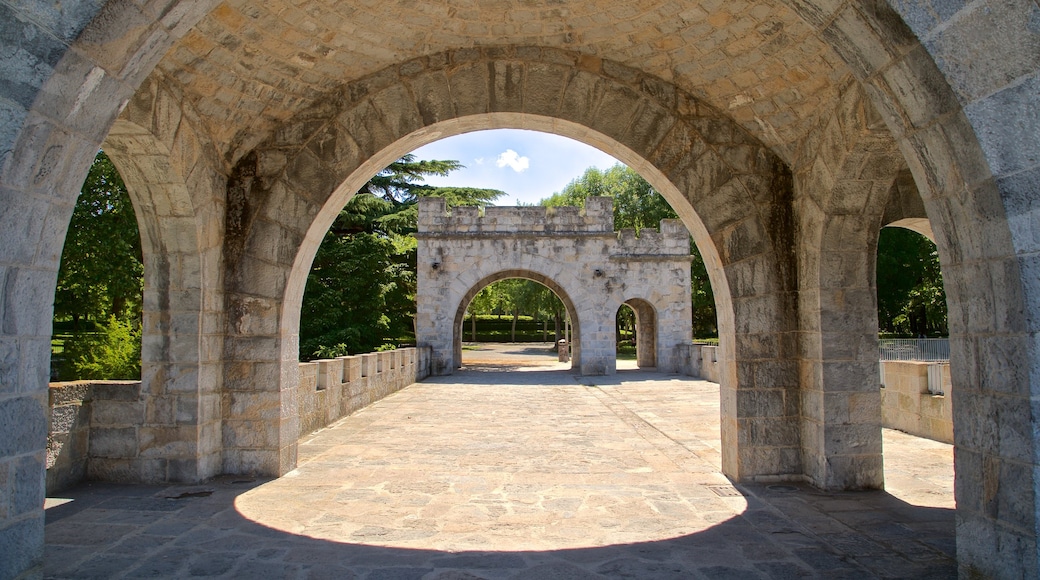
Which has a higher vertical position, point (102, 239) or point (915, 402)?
point (102, 239)

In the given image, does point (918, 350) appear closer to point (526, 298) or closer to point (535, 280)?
point (535, 280)

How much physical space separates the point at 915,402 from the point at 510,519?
5.44 metres

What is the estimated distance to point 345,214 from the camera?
18.7 meters

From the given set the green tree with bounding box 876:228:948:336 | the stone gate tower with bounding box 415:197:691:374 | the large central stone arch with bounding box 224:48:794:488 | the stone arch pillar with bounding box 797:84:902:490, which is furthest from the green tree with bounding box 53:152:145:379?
the green tree with bounding box 876:228:948:336

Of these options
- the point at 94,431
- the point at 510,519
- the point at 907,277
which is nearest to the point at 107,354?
the point at 94,431

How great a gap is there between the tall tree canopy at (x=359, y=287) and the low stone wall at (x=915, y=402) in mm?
11533

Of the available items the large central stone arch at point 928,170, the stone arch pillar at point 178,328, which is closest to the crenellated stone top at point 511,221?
the stone arch pillar at point 178,328

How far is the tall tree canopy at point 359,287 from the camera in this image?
15984 mm

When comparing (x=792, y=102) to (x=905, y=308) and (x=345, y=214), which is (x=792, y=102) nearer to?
(x=345, y=214)

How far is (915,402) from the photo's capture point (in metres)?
7.05

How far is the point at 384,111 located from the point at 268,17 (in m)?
1.17

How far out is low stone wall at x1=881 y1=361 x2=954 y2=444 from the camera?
6.55 meters

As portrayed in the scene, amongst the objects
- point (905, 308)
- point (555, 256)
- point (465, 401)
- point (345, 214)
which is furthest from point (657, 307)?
point (905, 308)

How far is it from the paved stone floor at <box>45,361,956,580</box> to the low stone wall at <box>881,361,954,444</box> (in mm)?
449
